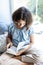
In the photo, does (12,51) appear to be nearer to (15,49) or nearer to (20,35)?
(15,49)

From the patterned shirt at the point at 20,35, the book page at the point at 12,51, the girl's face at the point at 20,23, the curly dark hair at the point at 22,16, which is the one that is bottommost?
the book page at the point at 12,51

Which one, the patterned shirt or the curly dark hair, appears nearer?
the curly dark hair

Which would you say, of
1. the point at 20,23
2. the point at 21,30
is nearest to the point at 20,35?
the point at 21,30

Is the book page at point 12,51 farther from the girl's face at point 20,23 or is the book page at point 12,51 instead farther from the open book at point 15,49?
the girl's face at point 20,23

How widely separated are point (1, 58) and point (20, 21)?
0.42m

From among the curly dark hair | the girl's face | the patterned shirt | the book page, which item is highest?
the curly dark hair

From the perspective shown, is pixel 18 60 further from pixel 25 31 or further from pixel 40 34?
pixel 40 34

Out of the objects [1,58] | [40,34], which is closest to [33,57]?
[1,58]

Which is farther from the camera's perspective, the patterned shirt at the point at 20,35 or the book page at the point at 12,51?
the patterned shirt at the point at 20,35

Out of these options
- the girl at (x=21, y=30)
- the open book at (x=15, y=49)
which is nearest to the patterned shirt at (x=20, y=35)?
the girl at (x=21, y=30)

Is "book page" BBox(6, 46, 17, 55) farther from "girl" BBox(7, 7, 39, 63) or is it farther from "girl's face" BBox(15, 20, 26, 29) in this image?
"girl's face" BBox(15, 20, 26, 29)

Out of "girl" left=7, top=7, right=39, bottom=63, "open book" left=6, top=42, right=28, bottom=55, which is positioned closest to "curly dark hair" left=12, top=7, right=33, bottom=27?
"girl" left=7, top=7, right=39, bottom=63

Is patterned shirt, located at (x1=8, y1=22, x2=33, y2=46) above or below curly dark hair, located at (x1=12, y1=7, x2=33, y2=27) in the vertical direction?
below

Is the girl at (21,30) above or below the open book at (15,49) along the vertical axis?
above
